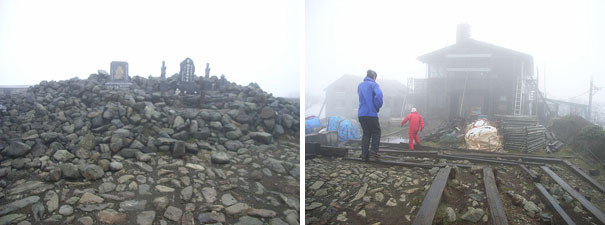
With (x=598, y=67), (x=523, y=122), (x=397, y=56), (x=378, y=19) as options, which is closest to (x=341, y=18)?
(x=378, y=19)

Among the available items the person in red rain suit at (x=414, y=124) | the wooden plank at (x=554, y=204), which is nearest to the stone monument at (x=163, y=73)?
the person in red rain suit at (x=414, y=124)

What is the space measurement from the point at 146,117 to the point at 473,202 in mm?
2450

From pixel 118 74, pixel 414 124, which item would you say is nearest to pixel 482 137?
pixel 414 124

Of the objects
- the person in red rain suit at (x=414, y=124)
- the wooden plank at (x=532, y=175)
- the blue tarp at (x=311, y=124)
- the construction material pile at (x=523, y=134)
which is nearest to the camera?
the wooden plank at (x=532, y=175)

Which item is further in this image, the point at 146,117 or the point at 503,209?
the point at 146,117

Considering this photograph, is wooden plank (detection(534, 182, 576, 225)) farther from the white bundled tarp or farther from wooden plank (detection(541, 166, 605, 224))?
the white bundled tarp

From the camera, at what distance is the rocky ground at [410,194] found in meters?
1.78

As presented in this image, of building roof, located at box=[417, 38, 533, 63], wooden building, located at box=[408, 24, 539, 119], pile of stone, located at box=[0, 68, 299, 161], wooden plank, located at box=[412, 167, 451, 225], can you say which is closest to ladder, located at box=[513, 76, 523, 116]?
wooden building, located at box=[408, 24, 539, 119]

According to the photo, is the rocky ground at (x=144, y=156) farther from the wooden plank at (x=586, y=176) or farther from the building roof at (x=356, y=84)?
the wooden plank at (x=586, y=176)

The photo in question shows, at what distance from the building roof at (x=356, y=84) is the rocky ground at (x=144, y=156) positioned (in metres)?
0.60

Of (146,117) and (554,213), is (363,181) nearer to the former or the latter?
(554,213)

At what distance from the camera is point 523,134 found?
6.59 ft

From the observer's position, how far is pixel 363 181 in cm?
252

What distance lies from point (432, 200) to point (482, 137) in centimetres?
58
